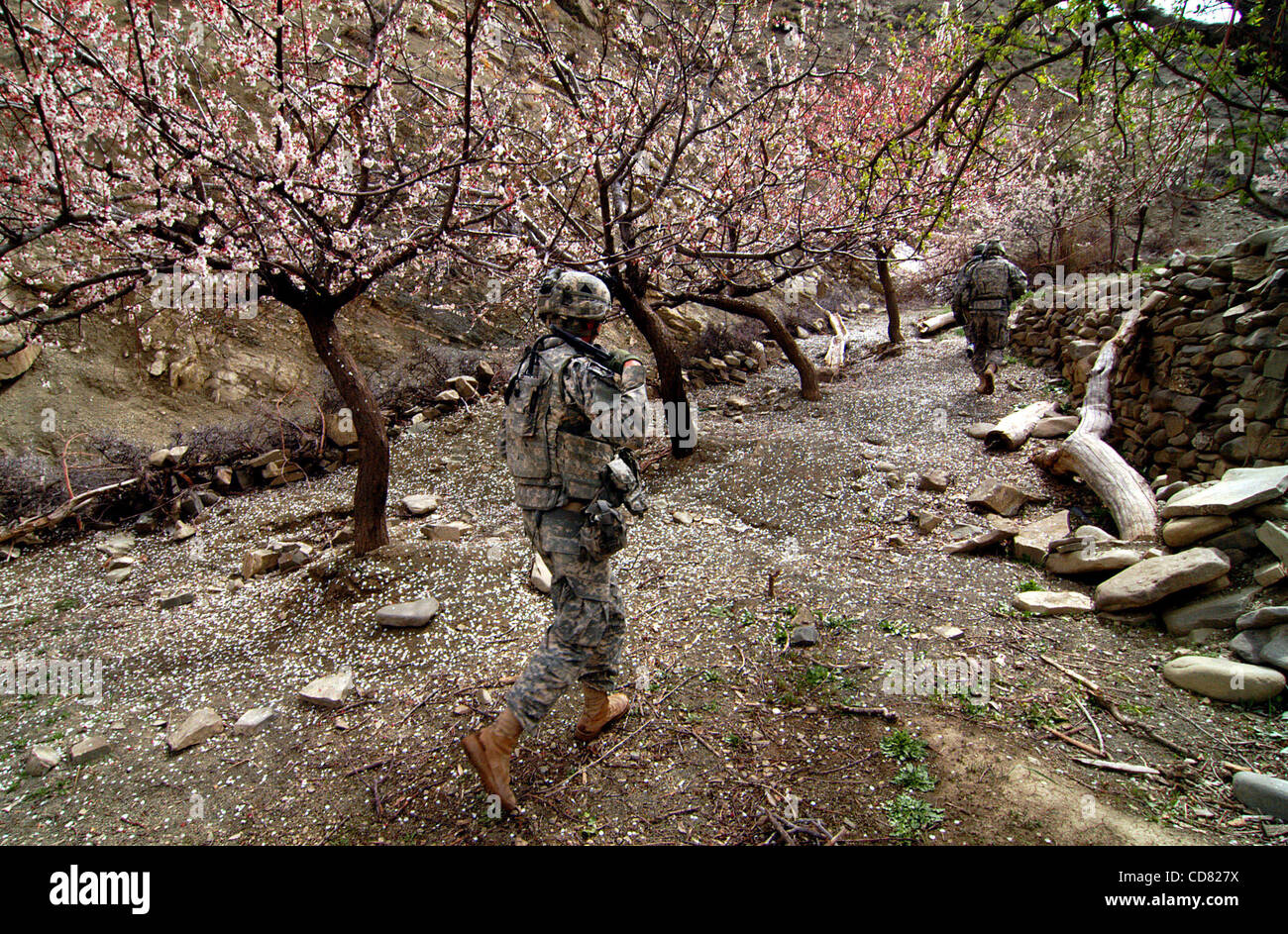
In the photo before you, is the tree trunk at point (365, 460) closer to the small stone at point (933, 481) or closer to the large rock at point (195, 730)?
the large rock at point (195, 730)

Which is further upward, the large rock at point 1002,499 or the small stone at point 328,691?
the large rock at point 1002,499

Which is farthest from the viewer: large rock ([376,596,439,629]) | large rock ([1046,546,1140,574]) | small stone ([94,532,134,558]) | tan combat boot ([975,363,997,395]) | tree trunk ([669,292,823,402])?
tan combat boot ([975,363,997,395])

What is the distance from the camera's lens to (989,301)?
28.4 feet

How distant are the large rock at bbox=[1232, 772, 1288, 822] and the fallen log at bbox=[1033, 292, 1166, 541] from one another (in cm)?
252

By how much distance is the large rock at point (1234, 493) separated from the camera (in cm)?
352

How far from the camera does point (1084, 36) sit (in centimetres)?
292

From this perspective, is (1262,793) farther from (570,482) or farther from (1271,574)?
(570,482)

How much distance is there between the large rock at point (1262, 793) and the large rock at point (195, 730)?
16.7ft

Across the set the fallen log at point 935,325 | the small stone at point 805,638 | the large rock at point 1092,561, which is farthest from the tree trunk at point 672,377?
the fallen log at point 935,325

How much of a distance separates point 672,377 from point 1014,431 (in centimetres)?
420

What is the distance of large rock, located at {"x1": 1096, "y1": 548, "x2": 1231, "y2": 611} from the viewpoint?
340 centimetres

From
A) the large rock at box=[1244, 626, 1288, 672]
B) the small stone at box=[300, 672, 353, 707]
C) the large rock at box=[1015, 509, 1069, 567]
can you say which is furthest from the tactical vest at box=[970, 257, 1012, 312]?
the small stone at box=[300, 672, 353, 707]

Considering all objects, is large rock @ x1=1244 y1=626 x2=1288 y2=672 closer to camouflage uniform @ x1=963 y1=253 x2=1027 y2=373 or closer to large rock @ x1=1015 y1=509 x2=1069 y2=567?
large rock @ x1=1015 y1=509 x2=1069 y2=567

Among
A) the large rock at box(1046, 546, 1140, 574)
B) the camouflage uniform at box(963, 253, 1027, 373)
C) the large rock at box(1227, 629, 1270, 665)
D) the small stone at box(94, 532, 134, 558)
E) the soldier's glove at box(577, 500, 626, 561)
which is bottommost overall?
the large rock at box(1227, 629, 1270, 665)
